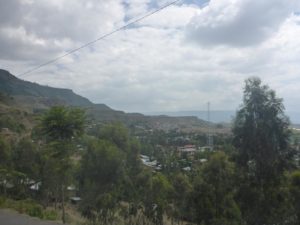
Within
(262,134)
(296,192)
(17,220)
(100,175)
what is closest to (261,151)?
(262,134)

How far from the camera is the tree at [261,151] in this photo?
62.4 ft

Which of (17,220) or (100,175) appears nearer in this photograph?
(17,220)

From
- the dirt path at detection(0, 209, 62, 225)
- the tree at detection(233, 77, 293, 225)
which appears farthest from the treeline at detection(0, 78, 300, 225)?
the dirt path at detection(0, 209, 62, 225)

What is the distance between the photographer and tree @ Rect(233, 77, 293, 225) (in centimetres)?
1903

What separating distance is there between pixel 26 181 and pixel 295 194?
31.1 meters

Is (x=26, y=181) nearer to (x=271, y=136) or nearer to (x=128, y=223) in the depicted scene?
(x=128, y=223)

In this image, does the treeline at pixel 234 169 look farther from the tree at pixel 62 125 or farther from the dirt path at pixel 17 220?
the dirt path at pixel 17 220

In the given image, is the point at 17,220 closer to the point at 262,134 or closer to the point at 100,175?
the point at 262,134

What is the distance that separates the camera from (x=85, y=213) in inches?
1533

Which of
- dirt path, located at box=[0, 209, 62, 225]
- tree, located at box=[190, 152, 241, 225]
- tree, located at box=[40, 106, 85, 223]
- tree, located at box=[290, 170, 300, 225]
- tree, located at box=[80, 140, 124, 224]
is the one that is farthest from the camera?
tree, located at box=[80, 140, 124, 224]

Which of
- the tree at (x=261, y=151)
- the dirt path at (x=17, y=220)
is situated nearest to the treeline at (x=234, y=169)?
the tree at (x=261, y=151)

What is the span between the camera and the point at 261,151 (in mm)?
19016

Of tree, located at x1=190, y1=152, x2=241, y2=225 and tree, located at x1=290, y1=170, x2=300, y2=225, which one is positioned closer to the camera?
tree, located at x1=190, y1=152, x2=241, y2=225

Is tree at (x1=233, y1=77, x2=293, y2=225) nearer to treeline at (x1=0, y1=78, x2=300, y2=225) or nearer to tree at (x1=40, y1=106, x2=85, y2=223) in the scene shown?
treeline at (x1=0, y1=78, x2=300, y2=225)
